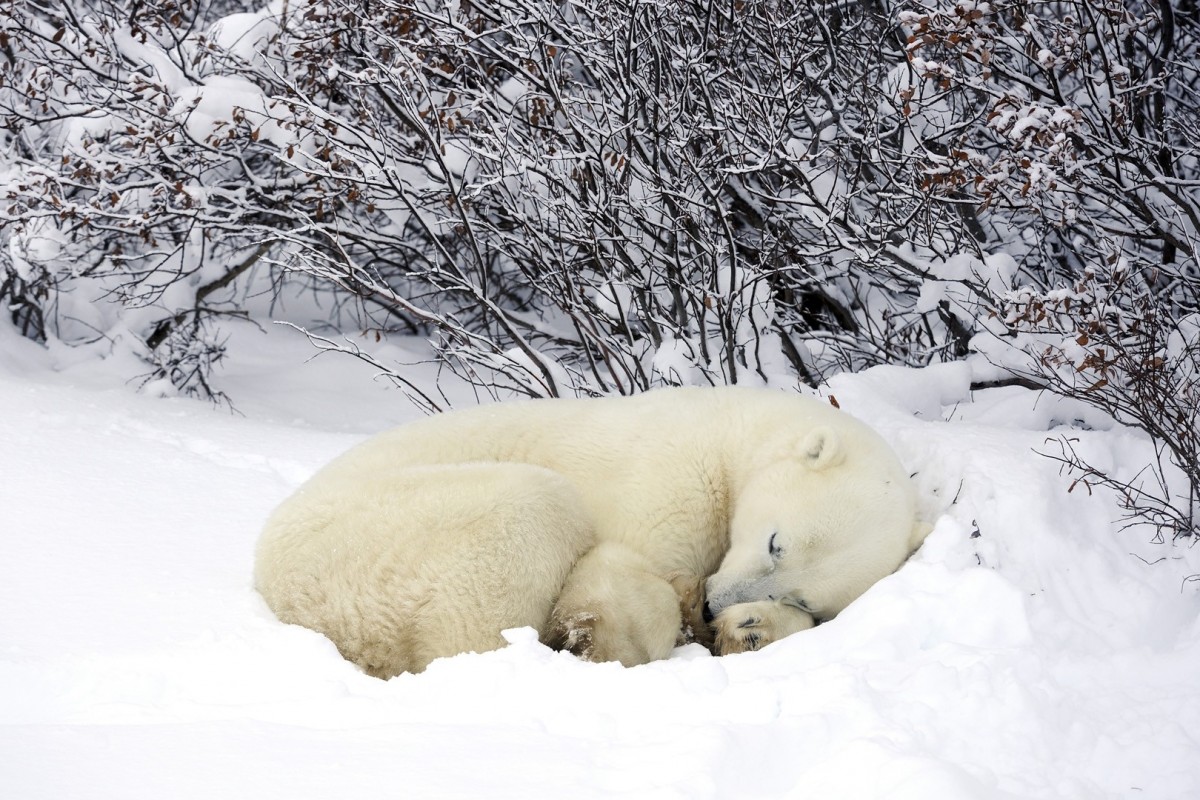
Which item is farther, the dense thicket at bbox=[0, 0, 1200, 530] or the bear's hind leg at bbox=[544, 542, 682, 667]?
the dense thicket at bbox=[0, 0, 1200, 530]

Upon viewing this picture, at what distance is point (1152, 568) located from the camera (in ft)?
9.37

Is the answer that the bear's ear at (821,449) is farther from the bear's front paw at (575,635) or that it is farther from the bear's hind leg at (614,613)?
the bear's front paw at (575,635)

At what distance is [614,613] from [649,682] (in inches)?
23.6

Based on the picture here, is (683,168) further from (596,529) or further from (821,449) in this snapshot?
(596,529)

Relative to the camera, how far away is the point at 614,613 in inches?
112

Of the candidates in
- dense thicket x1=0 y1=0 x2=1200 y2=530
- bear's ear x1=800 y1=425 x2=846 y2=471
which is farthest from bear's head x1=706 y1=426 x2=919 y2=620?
dense thicket x1=0 y1=0 x2=1200 y2=530

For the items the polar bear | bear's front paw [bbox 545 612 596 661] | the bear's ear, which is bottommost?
bear's front paw [bbox 545 612 596 661]

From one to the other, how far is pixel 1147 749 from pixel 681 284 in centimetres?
332

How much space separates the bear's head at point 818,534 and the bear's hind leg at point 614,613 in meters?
0.21

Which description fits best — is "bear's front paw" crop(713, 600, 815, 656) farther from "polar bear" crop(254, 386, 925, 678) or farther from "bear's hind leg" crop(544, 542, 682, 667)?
"bear's hind leg" crop(544, 542, 682, 667)

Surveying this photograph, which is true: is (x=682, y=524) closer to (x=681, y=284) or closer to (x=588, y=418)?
(x=588, y=418)

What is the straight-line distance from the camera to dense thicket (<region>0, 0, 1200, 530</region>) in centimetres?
432

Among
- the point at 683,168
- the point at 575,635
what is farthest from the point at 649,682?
the point at 683,168

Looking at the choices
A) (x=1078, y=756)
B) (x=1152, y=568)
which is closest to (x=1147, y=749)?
(x=1078, y=756)
